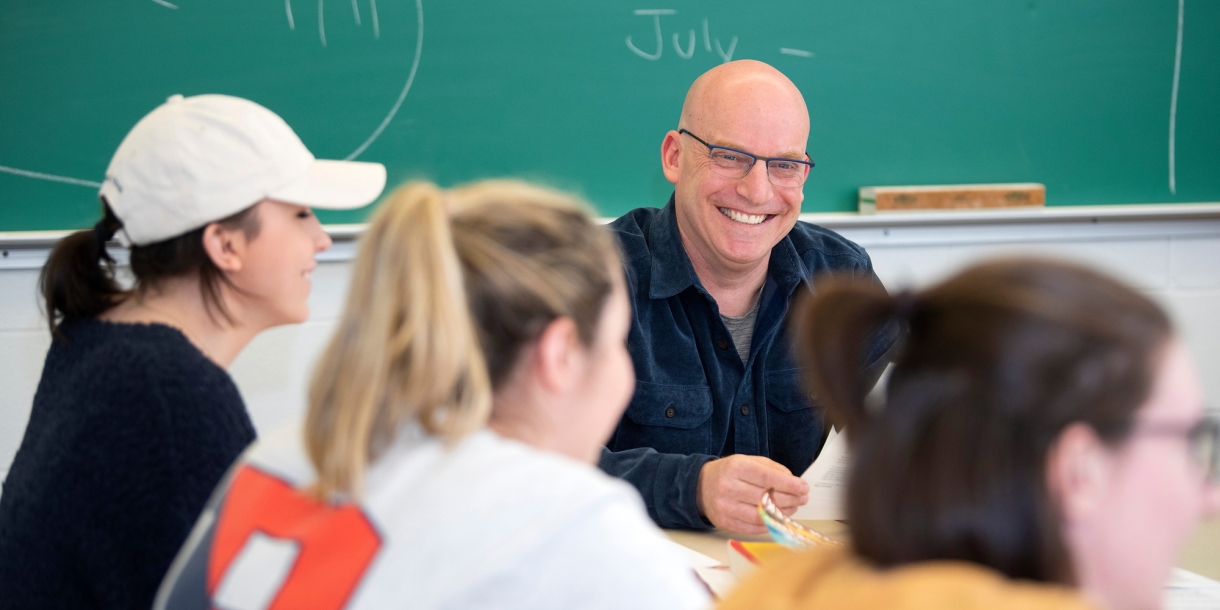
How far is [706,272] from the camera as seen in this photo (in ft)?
6.10

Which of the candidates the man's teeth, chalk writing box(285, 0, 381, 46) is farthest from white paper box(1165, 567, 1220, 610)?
chalk writing box(285, 0, 381, 46)

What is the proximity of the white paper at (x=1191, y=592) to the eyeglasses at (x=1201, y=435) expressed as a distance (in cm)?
47

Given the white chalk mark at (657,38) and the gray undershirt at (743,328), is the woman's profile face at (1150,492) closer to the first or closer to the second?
the gray undershirt at (743,328)

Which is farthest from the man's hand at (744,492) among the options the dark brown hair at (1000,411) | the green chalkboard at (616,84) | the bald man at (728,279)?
the green chalkboard at (616,84)

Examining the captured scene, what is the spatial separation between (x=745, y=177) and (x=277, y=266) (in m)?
0.93

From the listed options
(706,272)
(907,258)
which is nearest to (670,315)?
(706,272)

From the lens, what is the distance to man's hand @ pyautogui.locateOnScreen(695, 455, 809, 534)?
1337 mm

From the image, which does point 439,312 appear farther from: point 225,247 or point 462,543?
point 225,247

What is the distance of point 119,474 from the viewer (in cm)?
106

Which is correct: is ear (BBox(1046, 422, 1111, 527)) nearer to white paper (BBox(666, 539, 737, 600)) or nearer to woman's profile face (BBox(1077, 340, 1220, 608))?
woman's profile face (BBox(1077, 340, 1220, 608))

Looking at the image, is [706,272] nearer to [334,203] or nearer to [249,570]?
[334,203]

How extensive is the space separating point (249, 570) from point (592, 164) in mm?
1683

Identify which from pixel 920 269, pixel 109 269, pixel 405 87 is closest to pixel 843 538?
pixel 109 269

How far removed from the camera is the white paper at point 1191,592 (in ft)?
3.46
